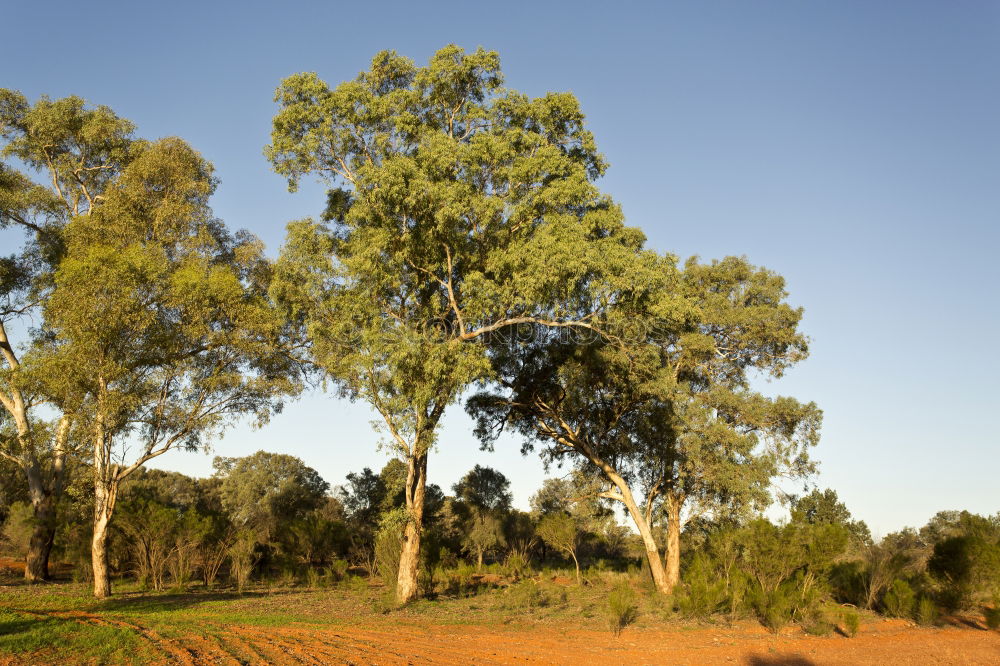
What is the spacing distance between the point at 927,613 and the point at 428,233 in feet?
49.7

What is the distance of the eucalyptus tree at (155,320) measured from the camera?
1370cm

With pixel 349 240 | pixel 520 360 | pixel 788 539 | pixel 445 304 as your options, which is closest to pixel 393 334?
pixel 445 304

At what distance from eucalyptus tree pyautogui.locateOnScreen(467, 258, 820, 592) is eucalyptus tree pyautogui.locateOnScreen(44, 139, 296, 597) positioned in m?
7.97

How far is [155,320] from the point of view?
15.0 metres

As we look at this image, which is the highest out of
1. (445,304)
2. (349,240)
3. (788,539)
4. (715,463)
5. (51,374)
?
(349,240)

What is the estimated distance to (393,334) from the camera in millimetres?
14609

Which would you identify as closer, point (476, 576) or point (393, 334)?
point (393, 334)

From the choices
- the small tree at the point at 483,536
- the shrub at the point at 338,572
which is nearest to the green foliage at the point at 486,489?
the small tree at the point at 483,536

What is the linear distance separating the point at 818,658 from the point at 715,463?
9.36 meters

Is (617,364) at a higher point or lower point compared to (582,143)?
lower

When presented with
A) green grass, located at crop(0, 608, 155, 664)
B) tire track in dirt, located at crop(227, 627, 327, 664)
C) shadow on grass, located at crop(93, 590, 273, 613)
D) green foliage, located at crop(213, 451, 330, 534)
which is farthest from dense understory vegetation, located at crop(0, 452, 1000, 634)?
green foliage, located at crop(213, 451, 330, 534)

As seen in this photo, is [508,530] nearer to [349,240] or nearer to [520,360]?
[520,360]

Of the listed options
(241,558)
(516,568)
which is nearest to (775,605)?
(516,568)

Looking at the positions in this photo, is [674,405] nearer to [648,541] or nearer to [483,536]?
[648,541]
